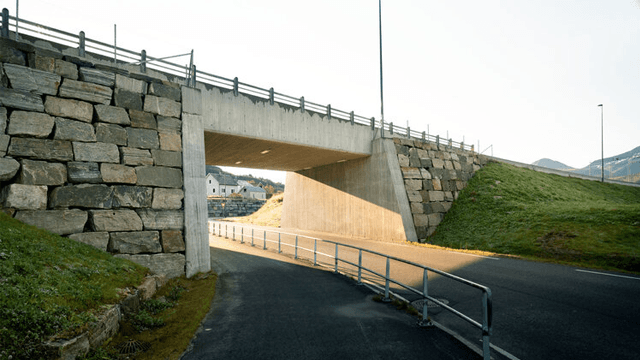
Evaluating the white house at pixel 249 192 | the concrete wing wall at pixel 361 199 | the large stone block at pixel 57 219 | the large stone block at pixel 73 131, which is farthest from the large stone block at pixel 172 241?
the white house at pixel 249 192

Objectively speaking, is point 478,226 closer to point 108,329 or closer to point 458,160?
point 458,160

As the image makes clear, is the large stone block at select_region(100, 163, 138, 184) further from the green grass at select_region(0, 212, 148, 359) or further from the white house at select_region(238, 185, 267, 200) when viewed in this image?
the white house at select_region(238, 185, 267, 200)

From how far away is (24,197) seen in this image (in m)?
8.69

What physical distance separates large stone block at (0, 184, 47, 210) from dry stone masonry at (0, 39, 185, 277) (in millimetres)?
21

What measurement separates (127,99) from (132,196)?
3.34m

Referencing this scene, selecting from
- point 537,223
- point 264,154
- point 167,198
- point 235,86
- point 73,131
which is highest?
point 235,86

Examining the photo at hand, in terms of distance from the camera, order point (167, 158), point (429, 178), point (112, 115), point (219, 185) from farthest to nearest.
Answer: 1. point (219, 185)
2. point (429, 178)
3. point (167, 158)
4. point (112, 115)

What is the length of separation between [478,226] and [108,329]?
760 inches

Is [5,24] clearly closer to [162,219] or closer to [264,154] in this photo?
[162,219]

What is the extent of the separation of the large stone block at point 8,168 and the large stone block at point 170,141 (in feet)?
12.6

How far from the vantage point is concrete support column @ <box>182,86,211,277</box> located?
11367 millimetres

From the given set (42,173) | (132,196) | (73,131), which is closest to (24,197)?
(42,173)

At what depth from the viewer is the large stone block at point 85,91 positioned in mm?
9815

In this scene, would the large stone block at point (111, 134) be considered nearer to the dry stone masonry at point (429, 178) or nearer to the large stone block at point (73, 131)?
the large stone block at point (73, 131)
